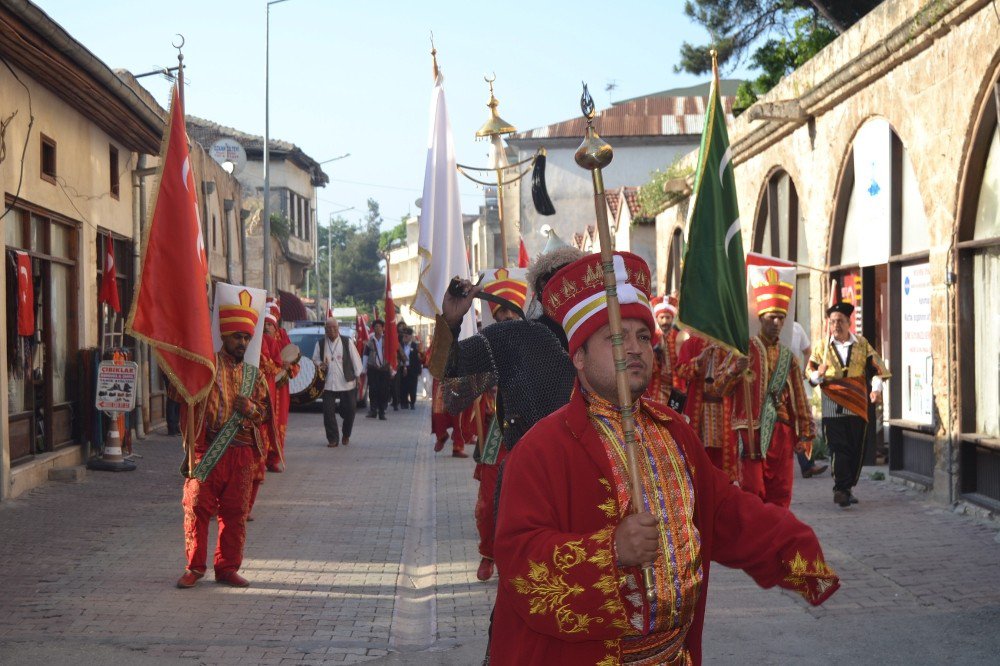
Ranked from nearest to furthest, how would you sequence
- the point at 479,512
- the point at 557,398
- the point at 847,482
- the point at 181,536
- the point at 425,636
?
the point at 557,398, the point at 425,636, the point at 479,512, the point at 181,536, the point at 847,482

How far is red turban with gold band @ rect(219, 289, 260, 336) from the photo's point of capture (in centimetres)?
843

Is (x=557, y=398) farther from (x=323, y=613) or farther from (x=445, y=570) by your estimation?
(x=445, y=570)

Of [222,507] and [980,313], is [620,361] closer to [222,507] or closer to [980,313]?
[222,507]

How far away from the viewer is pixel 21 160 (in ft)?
43.9

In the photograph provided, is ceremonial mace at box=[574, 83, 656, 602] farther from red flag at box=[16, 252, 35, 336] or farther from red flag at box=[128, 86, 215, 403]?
red flag at box=[16, 252, 35, 336]

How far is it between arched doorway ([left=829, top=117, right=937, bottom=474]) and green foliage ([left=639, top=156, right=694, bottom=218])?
10.2 meters

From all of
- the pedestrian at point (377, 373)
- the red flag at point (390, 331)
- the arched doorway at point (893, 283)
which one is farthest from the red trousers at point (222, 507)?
the pedestrian at point (377, 373)

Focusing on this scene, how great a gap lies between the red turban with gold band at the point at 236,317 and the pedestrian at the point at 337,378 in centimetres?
1036

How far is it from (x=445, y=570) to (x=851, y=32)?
8452 mm

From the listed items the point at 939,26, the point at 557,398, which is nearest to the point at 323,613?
the point at 557,398

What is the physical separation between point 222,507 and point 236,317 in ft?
4.17

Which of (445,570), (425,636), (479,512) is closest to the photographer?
(425,636)

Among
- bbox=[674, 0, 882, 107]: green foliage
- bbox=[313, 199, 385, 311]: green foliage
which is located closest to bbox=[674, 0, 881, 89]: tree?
bbox=[674, 0, 882, 107]: green foliage

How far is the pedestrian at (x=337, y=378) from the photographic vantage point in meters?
19.0
